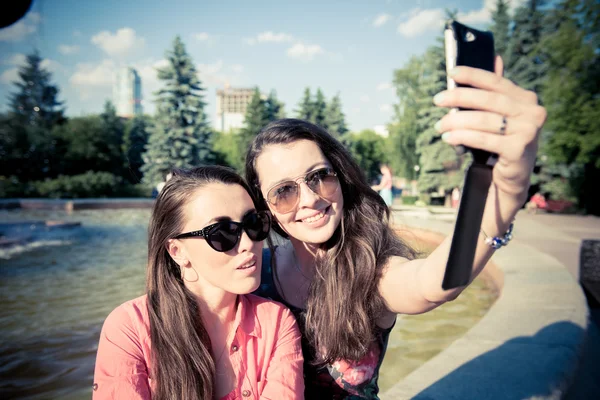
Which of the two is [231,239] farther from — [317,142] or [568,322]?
[568,322]

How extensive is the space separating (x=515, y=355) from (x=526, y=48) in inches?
1113

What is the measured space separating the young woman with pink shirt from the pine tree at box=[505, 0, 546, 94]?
2742 centimetres

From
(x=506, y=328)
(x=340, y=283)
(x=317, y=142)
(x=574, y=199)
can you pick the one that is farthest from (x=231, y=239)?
(x=574, y=199)

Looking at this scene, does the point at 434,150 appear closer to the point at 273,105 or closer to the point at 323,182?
the point at 273,105

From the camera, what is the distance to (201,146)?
97.7ft

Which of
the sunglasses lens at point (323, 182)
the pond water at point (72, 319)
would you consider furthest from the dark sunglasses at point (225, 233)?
the pond water at point (72, 319)

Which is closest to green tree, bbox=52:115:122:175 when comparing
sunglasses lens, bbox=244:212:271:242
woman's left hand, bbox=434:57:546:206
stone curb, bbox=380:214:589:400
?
stone curb, bbox=380:214:589:400

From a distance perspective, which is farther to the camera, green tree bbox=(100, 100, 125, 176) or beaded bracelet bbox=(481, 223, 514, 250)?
green tree bbox=(100, 100, 125, 176)

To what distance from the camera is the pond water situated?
4102mm

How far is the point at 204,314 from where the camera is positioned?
1869 millimetres

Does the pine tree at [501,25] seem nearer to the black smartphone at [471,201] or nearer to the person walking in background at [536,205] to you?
the person walking in background at [536,205]

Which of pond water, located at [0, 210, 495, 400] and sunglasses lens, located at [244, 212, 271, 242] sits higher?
sunglasses lens, located at [244, 212, 271, 242]

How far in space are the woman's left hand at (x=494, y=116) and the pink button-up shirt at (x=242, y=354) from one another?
4.02ft

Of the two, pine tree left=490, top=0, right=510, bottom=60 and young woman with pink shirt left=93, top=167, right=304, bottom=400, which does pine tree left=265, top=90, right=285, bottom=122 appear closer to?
pine tree left=490, top=0, right=510, bottom=60
